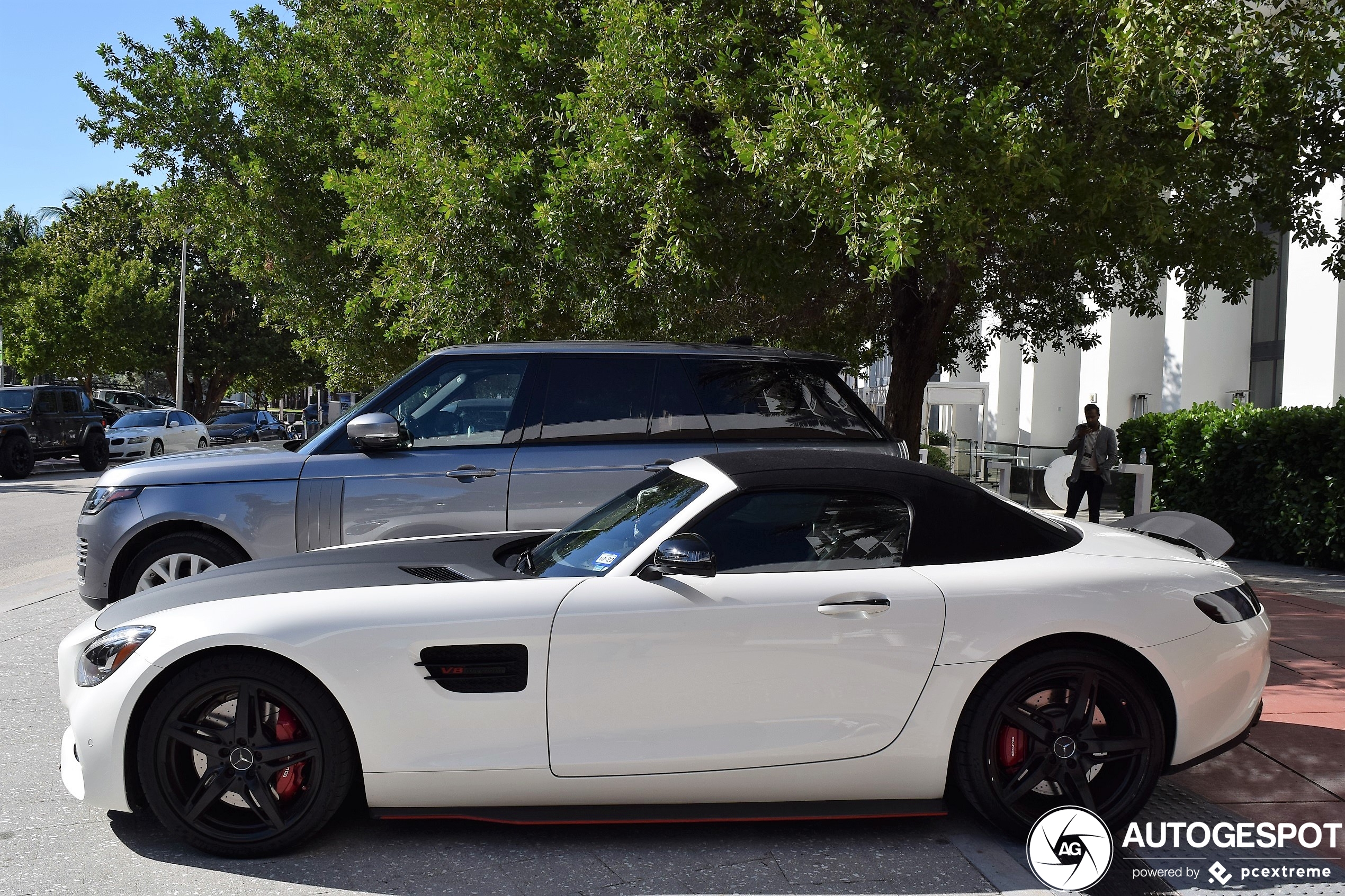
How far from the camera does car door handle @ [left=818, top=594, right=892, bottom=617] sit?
3.84 meters

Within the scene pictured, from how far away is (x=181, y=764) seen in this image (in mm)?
3832

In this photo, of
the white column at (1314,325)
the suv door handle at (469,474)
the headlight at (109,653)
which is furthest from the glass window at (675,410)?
the white column at (1314,325)

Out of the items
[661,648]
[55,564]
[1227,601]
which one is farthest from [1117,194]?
[55,564]

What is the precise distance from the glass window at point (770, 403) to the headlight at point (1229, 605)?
101 inches

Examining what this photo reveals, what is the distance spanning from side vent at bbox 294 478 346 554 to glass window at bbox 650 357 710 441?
182 cm

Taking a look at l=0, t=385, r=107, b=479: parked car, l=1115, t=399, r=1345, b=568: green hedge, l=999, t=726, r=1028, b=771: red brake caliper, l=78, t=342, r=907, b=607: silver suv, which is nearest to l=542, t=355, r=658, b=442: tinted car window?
l=78, t=342, r=907, b=607: silver suv

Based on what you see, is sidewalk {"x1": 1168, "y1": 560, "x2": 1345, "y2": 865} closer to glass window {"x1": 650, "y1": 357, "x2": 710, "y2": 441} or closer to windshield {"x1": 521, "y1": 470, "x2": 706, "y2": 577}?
windshield {"x1": 521, "y1": 470, "x2": 706, "y2": 577}

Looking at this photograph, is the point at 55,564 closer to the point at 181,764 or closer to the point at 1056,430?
the point at 181,764

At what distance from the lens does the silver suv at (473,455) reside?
6234mm

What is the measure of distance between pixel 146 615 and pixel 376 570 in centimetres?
80

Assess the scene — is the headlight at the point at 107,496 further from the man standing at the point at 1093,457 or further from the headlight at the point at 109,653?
the man standing at the point at 1093,457

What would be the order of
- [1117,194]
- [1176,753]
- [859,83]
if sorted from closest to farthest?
[1176,753], [859,83], [1117,194]

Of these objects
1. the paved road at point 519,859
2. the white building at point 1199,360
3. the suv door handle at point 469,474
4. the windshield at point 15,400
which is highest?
the white building at point 1199,360

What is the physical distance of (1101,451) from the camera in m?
13.5
